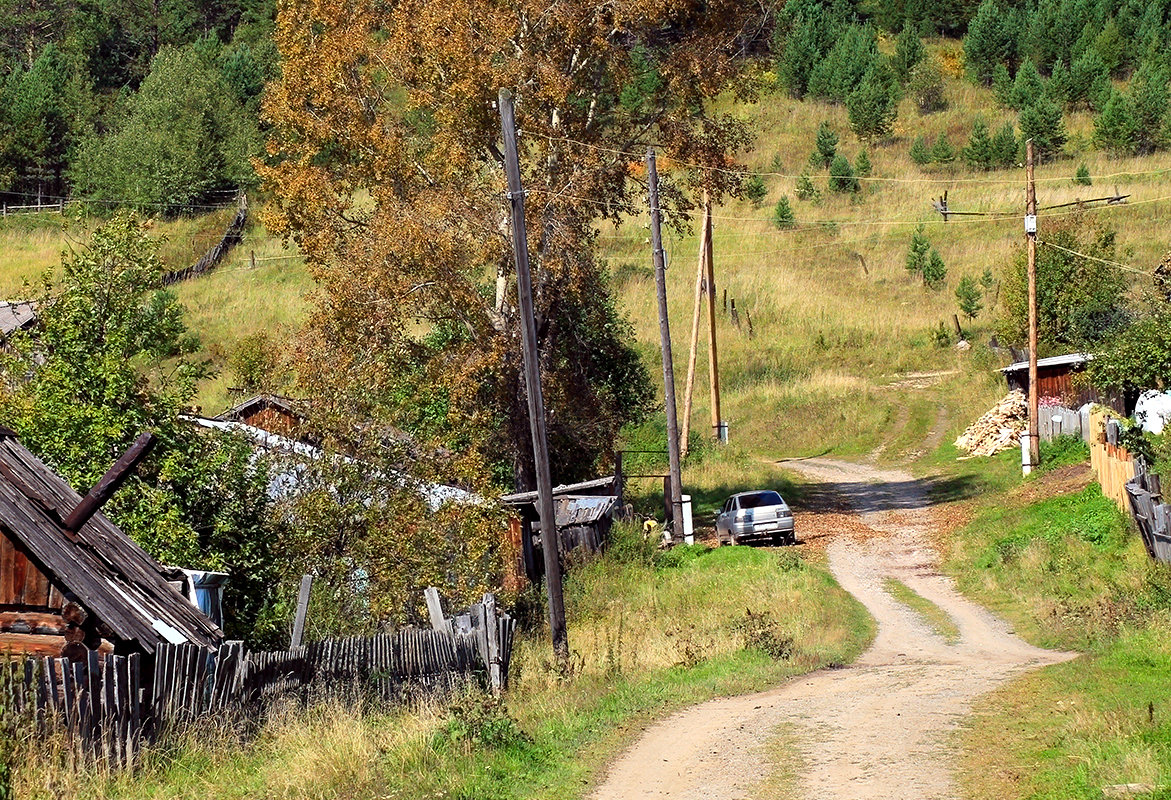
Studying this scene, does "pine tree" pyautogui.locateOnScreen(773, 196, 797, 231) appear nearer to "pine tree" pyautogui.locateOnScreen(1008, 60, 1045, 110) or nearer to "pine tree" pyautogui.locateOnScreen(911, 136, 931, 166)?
"pine tree" pyautogui.locateOnScreen(911, 136, 931, 166)

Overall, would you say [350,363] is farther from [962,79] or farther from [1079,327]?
[962,79]

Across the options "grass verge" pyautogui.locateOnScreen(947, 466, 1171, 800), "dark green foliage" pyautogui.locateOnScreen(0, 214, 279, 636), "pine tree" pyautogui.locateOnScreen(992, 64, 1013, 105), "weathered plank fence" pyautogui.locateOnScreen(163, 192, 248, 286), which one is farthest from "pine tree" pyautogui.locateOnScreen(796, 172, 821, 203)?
"dark green foliage" pyautogui.locateOnScreen(0, 214, 279, 636)

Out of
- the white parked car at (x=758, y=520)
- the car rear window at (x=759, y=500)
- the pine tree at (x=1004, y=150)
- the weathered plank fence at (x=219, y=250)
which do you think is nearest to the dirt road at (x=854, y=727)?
the white parked car at (x=758, y=520)

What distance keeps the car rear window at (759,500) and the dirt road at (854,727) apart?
8729 mm

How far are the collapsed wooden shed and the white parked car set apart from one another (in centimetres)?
1921

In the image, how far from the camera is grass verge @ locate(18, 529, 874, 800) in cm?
1212

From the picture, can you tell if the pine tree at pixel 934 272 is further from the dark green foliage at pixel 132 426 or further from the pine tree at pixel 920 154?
the dark green foliage at pixel 132 426

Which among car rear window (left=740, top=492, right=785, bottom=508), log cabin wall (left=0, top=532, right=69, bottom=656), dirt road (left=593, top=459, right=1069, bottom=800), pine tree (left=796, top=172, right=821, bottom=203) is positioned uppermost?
pine tree (left=796, top=172, right=821, bottom=203)

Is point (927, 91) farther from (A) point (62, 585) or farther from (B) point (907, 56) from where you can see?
(A) point (62, 585)

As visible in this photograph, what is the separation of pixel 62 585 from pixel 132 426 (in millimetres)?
6467

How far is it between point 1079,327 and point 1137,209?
3051cm

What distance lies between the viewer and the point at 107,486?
565 inches

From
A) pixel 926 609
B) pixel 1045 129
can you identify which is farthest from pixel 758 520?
pixel 1045 129

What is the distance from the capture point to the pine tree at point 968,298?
218ft
